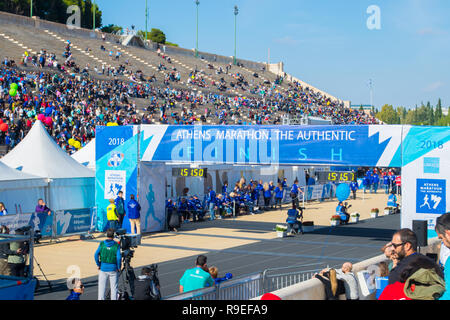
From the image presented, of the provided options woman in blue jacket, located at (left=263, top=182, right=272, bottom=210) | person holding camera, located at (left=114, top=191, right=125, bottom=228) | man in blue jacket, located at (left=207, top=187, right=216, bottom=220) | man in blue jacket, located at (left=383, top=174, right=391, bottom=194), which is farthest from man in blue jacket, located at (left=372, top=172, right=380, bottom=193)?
person holding camera, located at (left=114, top=191, right=125, bottom=228)

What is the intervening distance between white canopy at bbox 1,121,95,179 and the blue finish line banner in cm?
318

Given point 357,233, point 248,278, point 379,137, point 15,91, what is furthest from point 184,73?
point 248,278

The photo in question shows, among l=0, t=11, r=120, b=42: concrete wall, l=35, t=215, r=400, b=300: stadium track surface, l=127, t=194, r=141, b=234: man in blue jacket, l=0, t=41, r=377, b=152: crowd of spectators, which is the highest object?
l=0, t=11, r=120, b=42: concrete wall

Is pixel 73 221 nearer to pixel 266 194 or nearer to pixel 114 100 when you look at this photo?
pixel 266 194

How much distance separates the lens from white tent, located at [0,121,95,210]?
75.2ft

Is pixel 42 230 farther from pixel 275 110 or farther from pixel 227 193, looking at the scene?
pixel 275 110

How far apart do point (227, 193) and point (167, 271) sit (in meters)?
15.8

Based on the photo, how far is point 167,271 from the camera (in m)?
15.8

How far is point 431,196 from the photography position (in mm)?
16891

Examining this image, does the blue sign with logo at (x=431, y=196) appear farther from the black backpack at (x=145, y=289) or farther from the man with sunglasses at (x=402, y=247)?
the man with sunglasses at (x=402, y=247)

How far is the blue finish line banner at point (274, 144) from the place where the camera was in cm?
1831

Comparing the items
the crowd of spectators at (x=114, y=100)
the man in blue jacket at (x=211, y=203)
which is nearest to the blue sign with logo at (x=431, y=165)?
the man in blue jacket at (x=211, y=203)

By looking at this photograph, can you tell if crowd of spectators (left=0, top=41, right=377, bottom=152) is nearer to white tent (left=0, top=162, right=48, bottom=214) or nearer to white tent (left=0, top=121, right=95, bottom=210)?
white tent (left=0, top=121, right=95, bottom=210)
